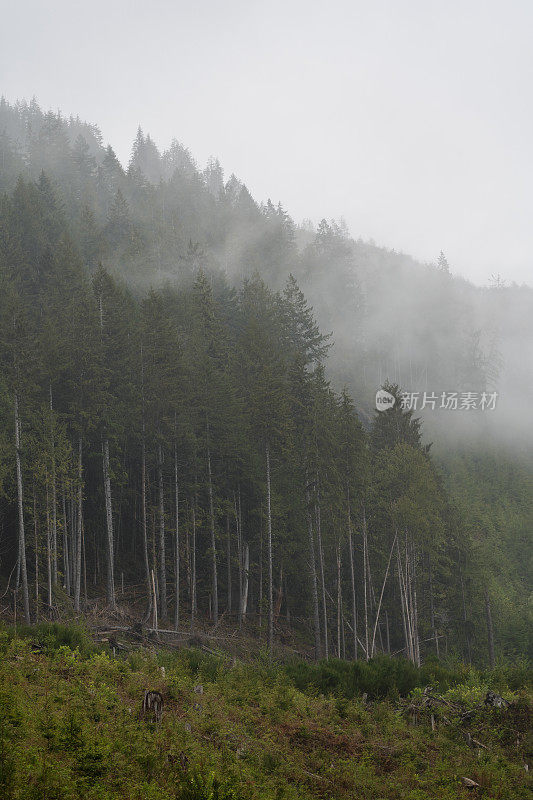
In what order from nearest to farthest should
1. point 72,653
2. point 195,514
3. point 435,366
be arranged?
point 72,653, point 195,514, point 435,366

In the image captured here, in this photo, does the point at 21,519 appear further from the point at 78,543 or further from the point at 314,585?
the point at 314,585

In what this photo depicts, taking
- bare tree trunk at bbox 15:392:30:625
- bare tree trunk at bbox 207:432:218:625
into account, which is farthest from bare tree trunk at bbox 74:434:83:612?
bare tree trunk at bbox 207:432:218:625

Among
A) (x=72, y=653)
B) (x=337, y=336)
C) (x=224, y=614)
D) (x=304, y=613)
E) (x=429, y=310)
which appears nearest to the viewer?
(x=72, y=653)

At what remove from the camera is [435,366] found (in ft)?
300

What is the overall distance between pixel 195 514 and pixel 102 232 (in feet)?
145

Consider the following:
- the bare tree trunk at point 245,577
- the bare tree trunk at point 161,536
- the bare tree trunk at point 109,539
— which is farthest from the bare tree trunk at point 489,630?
the bare tree trunk at point 109,539

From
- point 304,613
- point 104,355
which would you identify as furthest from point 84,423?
point 304,613

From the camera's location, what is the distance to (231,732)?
10.5 metres

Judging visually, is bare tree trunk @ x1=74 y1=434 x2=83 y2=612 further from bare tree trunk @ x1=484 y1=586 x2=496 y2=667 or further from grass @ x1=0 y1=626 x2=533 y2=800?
bare tree trunk @ x1=484 y1=586 x2=496 y2=667

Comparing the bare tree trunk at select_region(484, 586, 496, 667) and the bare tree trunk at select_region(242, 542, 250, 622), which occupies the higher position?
the bare tree trunk at select_region(242, 542, 250, 622)

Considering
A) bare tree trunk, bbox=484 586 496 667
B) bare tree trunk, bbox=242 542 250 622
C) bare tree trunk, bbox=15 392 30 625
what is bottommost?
bare tree trunk, bbox=484 586 496 667

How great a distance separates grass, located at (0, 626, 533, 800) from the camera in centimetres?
707

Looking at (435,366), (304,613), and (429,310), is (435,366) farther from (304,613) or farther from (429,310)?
(304,613)

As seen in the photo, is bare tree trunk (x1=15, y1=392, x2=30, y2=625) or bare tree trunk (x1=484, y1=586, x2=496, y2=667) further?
bare tree trunk (x1=484, y1=586, x2=496, y2=667)
